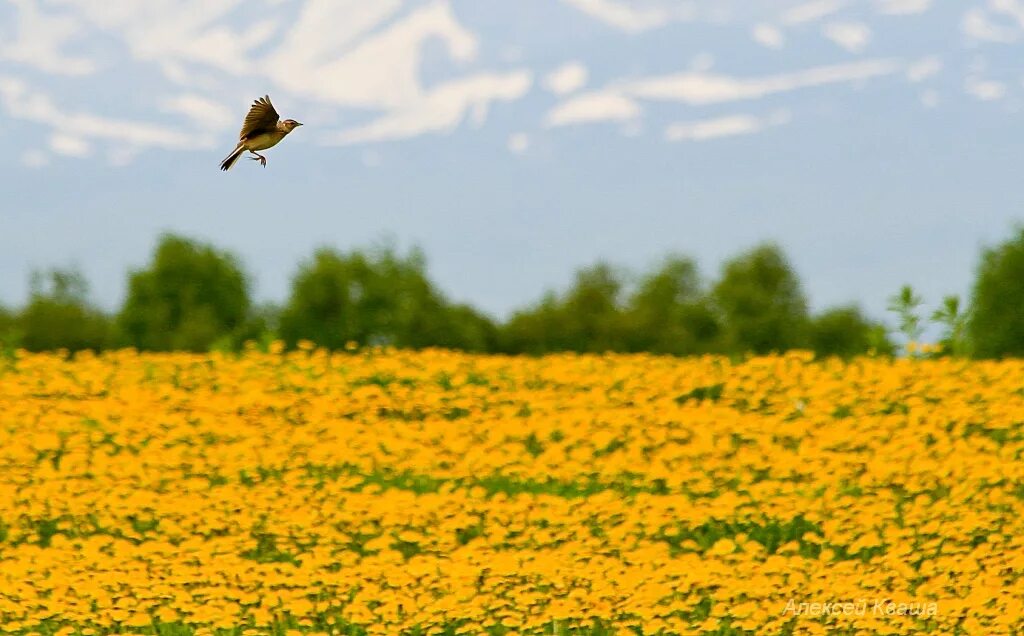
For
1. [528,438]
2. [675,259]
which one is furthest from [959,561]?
[675,259]

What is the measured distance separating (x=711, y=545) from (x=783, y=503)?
0.68 m

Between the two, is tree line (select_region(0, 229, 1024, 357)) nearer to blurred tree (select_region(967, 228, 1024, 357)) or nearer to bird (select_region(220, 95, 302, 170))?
blurred tree (select_region(967, 228, 1024, 357))

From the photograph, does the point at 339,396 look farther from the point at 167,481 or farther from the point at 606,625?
the point at 606,625

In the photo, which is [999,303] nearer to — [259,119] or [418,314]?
[418,314]

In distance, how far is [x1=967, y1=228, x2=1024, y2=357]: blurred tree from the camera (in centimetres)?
1441

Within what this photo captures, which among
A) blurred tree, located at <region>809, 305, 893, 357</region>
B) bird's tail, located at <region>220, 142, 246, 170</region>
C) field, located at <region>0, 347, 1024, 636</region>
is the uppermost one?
bird's tail, located at <region>220, 142, 246, 170</region>

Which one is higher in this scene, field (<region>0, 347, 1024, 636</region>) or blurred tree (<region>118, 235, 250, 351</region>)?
blurred tree (<region>118, 235, 250, 351</region>)

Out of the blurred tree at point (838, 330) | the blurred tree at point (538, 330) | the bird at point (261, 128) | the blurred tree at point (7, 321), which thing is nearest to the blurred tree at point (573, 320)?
the blurred tree at point (538, 330)

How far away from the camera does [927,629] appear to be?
682cm

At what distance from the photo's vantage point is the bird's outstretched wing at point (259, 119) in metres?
6.46

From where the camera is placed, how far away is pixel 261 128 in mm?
6473

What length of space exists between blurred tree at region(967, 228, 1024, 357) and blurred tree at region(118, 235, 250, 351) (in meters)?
8.70

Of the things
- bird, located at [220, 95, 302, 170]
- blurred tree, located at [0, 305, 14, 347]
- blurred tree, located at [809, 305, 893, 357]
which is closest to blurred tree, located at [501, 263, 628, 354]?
blurred tree, located at [809, 305, 893, 357]

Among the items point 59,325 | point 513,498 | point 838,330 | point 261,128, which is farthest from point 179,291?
point 261,128
